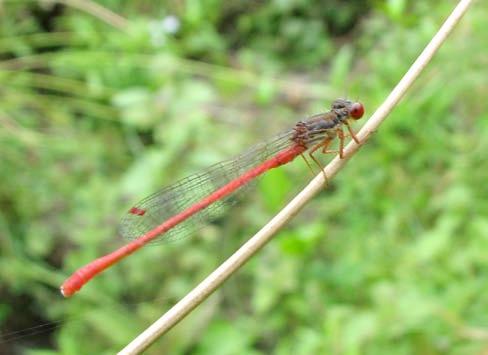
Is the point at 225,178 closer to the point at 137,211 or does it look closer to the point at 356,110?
the point at 137,211

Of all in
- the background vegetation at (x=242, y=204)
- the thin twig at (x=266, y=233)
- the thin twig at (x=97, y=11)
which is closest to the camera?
the thin twig at (x=266, y=233)

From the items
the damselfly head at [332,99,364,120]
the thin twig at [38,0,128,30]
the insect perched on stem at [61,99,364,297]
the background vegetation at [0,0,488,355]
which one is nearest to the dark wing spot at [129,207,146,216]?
the insect perched on stem at [61,99,364,297]

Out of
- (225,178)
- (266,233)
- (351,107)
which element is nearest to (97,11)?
(225,178)

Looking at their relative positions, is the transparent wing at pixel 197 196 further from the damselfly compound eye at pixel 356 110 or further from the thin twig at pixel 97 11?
the thin twig at pixel 97 11

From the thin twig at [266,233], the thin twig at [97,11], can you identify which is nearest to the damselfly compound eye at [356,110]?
the thin twig at [266,233]

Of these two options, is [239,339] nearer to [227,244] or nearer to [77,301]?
[227,244]

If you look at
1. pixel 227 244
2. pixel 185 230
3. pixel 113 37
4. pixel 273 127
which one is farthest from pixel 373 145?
pixel 185 230
